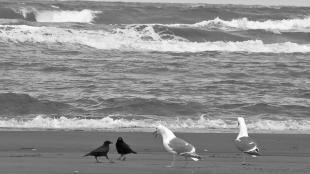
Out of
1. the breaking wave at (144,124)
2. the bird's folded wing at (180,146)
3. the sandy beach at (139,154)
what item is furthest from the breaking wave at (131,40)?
the bird's folded wing at (180,146)

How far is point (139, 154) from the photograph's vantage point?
10.1 meters

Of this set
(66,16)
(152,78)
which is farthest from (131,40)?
(66,16)

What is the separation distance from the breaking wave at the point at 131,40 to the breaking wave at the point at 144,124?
12791mm

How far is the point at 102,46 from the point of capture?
2655 centimetres

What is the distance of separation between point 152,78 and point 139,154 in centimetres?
888

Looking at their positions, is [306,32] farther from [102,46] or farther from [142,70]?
[142,70]

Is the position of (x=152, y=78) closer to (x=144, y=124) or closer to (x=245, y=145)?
(x=144, y=124)

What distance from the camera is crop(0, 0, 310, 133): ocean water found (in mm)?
13875

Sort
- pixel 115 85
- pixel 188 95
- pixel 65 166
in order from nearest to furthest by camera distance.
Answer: pixel 65 166 → pixel 188 95 → pixel 115 85

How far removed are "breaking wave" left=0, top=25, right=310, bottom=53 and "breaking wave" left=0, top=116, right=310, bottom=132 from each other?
12791mm

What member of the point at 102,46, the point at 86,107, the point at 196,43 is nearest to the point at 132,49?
the point at 102,46

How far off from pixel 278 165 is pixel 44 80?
9614 mm

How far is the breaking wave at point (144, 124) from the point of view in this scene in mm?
12977

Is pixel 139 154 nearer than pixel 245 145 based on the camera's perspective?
No
